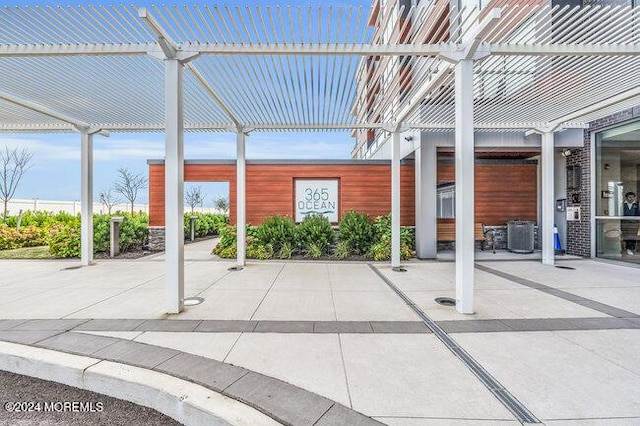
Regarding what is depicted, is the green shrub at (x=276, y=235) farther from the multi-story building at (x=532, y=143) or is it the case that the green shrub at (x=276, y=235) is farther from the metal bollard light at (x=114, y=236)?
the metal bollard light at (x=114, y=236)

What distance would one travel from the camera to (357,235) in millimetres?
8375

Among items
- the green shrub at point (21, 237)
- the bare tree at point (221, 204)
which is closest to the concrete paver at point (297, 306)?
the green shrub at point (21, 237)

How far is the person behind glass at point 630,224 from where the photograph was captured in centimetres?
681

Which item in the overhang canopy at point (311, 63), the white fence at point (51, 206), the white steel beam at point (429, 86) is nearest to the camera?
the overhang canopy at point (311, 63)

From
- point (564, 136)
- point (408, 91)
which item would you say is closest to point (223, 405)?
point (408, 91)

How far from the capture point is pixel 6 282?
5.54 metres

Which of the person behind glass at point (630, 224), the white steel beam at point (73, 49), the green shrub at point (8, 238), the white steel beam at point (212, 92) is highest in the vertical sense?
the white steel beam at point (73, 49)

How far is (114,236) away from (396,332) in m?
8.50

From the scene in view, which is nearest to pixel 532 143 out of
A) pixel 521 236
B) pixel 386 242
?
pixel 521 236

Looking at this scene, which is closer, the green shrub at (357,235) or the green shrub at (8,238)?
the green shrub at (357,235)

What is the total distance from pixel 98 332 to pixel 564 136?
10.6 metres

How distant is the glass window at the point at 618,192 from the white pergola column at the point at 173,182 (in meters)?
9.12

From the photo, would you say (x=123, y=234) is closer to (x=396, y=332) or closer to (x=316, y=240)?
(x=316, y=240)

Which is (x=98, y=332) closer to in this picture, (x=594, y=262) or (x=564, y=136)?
(x=594, y=262)
